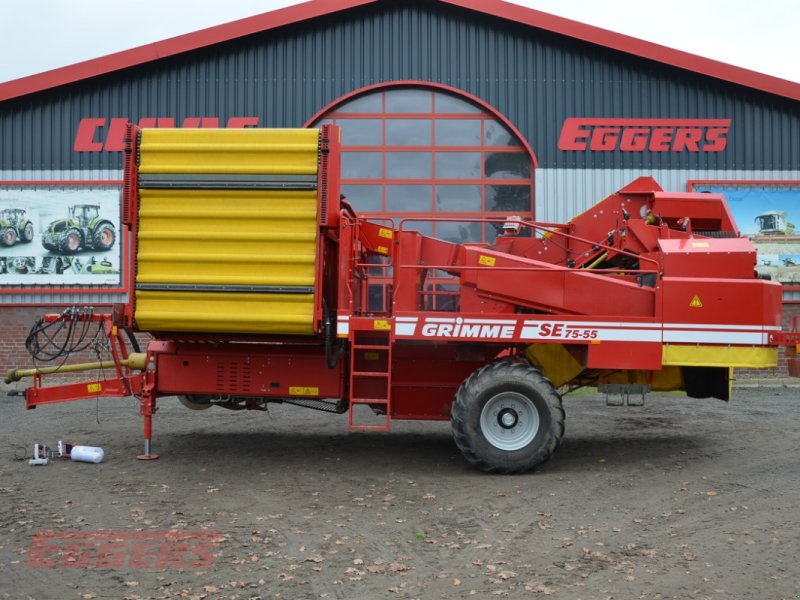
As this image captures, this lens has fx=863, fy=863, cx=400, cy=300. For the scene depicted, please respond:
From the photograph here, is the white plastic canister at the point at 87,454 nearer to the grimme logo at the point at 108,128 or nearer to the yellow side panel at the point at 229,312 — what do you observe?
the yellow side panel at the point at 229,312

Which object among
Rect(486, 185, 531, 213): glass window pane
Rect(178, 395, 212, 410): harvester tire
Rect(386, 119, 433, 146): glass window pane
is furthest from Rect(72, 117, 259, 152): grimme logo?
Rect(178, 395, 212, 410): harvester tire

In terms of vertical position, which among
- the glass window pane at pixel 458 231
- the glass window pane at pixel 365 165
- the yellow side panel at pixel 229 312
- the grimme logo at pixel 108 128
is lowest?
the yellow side panel at pixel 229 312

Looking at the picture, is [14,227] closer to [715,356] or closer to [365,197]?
[365,197]

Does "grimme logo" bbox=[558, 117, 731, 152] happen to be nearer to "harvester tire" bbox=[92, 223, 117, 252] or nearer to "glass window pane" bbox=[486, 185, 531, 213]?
"glass window pane" bbox=[486, 185, 531, 213]

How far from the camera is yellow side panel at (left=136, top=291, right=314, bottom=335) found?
851 cm

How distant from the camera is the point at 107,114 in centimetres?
1770

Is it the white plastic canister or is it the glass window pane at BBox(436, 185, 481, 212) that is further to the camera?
the glass window pane at BBox(436, 185, 481, 212)

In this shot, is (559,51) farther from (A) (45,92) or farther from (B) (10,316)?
(B) (10,316)

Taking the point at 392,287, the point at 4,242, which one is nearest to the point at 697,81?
the point at 392,287

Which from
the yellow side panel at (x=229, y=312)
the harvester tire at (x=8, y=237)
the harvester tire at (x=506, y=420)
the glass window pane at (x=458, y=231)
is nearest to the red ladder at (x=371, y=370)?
the yellow side panel at (x=229, y=312)

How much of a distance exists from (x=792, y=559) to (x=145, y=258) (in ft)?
20.7

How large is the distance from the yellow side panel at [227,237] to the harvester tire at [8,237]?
10.3 metres

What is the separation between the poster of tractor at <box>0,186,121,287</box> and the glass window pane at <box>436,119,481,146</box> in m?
6.67

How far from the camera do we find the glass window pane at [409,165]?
1756 cm
